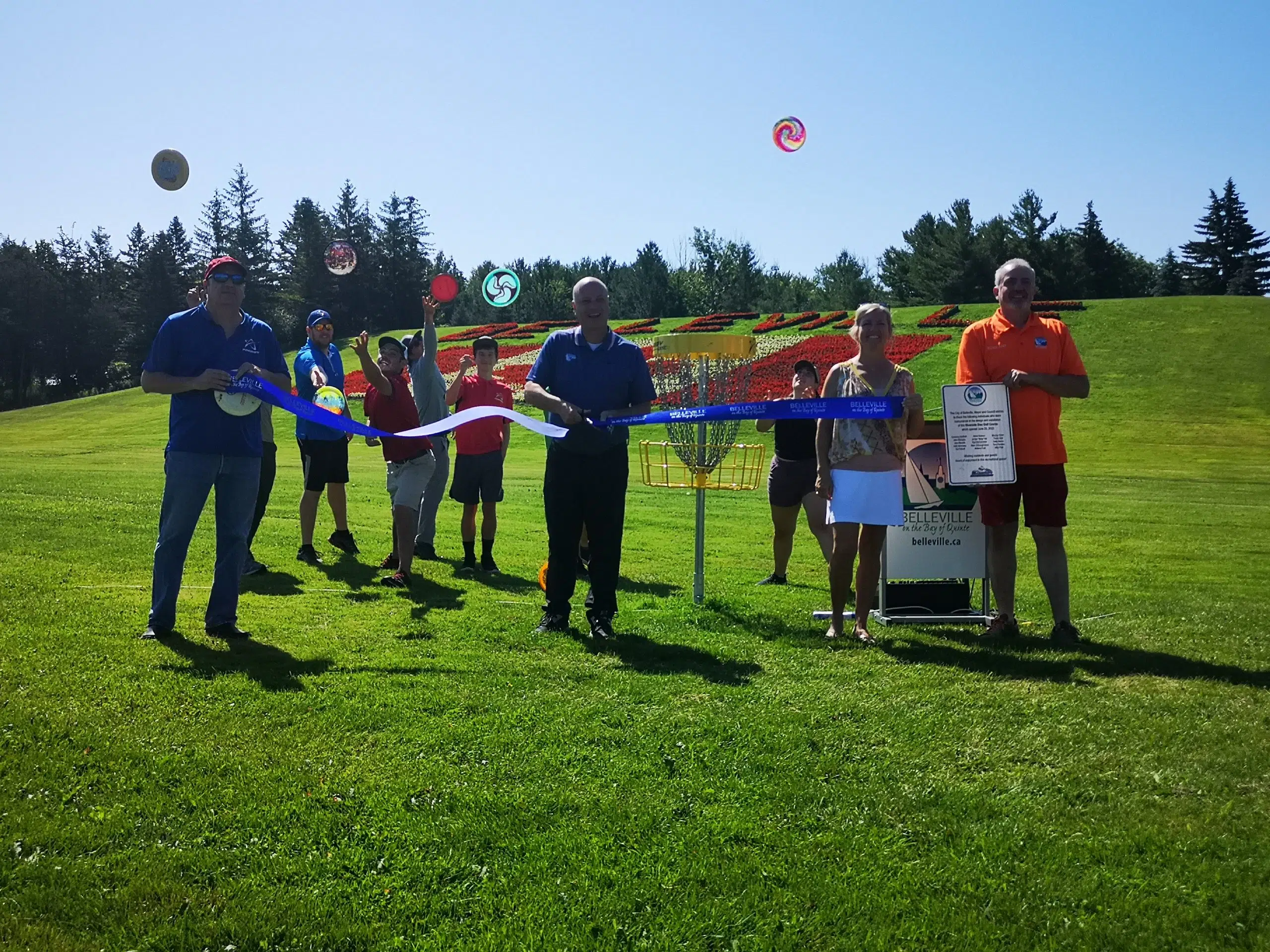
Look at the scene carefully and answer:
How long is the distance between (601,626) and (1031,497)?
10.1 feet

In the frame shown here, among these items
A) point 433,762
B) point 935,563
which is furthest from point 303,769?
point 935,563

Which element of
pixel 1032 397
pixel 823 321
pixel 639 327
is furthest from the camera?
pixel 639 327

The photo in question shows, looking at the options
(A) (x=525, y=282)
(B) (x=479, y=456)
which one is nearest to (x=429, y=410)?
(B) (x=479, y=456)

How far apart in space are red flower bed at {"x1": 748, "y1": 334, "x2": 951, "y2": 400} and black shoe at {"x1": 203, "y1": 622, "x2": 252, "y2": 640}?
32.3 metres

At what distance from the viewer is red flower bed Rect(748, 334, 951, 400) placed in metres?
40.1

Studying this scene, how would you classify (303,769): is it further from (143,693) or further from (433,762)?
(143,693)

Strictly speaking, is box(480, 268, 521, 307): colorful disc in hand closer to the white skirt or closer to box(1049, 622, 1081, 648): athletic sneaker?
the white skirt

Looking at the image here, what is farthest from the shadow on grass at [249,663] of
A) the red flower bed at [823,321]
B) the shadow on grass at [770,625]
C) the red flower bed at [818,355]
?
the red flower bed at [823,321]

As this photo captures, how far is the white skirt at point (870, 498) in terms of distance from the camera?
659 centimetres

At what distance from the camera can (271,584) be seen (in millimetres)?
8750

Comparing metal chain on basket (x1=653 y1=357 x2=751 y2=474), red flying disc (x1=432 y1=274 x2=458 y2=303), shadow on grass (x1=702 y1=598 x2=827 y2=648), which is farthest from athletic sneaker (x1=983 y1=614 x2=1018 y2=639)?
red flying disc (x1=432 y1=274 x2=458 y2=303)

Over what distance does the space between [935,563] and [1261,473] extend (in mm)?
23511

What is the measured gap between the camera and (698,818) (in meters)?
3.78

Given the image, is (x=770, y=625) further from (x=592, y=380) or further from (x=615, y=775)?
(x=615, y=775)
